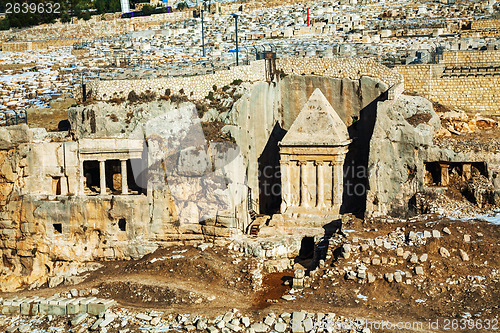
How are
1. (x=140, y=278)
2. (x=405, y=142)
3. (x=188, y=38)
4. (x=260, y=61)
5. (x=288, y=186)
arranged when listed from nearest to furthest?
1. (x=140, y=278)
2. (x=405, y=142)
3. (x=288, y=186)
4. (x=260, y=61)
5. (x=188, y=38)

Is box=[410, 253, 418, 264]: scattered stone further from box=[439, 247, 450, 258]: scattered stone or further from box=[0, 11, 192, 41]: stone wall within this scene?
box=[0, 11, 192, 41]: stone wall

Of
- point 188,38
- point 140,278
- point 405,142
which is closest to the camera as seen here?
point 140,278

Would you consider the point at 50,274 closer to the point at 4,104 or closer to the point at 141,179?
the point at 141,179

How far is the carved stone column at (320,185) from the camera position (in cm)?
3703

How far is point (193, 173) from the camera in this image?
116 ft

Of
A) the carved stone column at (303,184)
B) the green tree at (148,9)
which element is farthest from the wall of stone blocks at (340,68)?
the green tree at (148,9)

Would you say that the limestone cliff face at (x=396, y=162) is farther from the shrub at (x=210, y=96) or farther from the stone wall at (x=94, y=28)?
the stone wall at (x=94, y=28)

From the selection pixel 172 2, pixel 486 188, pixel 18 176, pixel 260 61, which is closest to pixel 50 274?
pixel 18 176

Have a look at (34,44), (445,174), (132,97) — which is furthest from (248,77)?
(34,44)

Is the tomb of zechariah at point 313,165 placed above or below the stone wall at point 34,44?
below

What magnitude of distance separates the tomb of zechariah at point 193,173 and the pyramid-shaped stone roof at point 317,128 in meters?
0.06

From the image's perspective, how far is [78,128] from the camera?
121 feet

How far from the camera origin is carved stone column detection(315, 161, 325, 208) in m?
37.0

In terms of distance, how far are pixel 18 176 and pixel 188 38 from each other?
17356 mm
